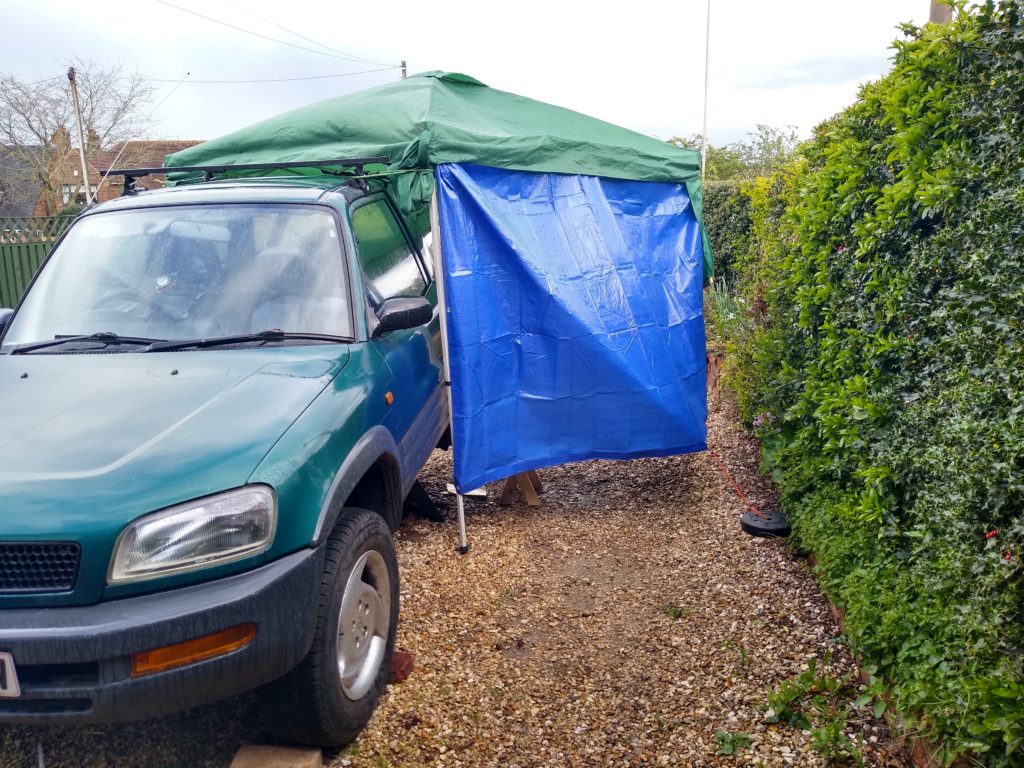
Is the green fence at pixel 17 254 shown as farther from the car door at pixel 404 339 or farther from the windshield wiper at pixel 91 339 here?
the windshield wiper at pixel 91 339

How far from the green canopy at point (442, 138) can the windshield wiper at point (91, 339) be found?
69.8 inches

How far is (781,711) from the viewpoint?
10.2 feet

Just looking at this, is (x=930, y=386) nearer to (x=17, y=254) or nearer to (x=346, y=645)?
(x=346, y=645)

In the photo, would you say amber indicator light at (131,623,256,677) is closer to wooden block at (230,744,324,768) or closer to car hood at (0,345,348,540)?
car hood at (0,345,348,540)

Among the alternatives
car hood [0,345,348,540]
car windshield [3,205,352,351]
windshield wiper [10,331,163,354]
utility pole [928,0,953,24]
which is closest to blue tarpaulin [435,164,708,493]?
car windshield [3,205,352,351]

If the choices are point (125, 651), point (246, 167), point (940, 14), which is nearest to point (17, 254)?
point (246, 167)

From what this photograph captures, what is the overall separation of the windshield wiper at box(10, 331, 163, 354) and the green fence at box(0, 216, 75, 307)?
9.59 meters

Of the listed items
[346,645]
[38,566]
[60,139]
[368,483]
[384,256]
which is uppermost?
[60,139]

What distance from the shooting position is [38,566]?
2.28m

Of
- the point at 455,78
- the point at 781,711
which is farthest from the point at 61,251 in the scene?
the point at 781,711

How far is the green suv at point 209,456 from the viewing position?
88.7 inches

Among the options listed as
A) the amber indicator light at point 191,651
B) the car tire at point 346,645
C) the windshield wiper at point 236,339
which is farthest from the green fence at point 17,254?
the amber indicator light at point 191,651

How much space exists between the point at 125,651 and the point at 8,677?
0.33 m

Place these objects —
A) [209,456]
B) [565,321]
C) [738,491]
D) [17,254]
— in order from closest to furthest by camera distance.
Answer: [209,456] < [565,321] < [738,491] < [17,254]
